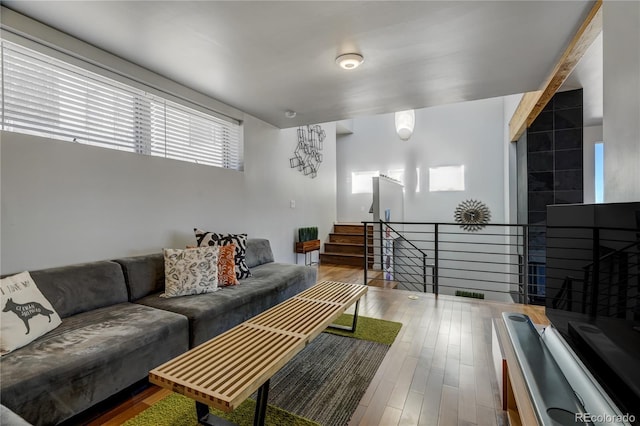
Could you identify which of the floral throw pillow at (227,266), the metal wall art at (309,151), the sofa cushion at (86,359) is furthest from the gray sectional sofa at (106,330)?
the metal wall art at (309,151)

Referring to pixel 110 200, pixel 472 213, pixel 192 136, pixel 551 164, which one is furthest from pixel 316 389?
pixel 472 213

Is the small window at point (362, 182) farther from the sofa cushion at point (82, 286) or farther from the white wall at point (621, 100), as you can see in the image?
the sofa cushion at point (82, 286)

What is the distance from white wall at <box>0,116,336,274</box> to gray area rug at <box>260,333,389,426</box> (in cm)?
173

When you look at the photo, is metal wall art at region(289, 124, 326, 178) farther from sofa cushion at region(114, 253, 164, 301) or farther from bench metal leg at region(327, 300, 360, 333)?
bench metal leg at region(327, 300, 360, 333)

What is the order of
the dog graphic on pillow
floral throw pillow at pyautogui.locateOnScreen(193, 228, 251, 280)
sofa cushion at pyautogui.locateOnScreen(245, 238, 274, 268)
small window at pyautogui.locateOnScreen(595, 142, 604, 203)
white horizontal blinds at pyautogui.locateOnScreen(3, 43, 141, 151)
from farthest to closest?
1. small window at pyautogui.locateOnScreen(595, 142, 604, 203)
2. sofa cushion at pyautogui.locateOnScreen(245, 238, 274, 268)
3. floral throw pillow at pyautogui.locateOnScreen(193, 228, 251, 280)
4. white horizontal blinds at pyautogui.locateOnScreen(3, 43, 141, 151)
5. the dog graphic on pillow

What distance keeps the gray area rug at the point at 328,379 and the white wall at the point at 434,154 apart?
17.0 feet

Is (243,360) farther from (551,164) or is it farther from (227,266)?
(551,164)

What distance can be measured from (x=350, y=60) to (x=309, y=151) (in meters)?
3.15

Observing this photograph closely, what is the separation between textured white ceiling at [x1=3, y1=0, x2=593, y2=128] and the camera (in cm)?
178

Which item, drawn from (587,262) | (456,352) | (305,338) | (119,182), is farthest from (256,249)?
(587,262)

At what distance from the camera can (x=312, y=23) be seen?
1.91 metres

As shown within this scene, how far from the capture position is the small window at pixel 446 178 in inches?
257

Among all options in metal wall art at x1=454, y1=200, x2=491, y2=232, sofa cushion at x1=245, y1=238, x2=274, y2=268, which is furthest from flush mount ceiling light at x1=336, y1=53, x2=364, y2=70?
metal wall art at x1=454, y1=200, x2=491, y2=232

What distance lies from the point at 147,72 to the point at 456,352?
3548 mm
